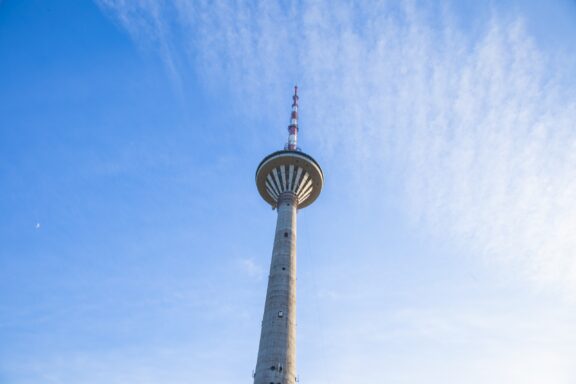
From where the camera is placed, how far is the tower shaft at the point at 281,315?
33.5 metres

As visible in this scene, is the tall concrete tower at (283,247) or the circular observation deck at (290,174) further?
the circular observation deck at (290,174)

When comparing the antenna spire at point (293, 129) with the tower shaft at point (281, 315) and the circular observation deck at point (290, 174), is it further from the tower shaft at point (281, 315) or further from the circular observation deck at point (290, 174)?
the tower shaft at point (281, 315)

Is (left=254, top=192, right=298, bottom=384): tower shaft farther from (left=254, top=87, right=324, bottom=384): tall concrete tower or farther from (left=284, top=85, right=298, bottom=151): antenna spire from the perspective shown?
(left=284, top=85, right=298, bottom=151): antenna spire

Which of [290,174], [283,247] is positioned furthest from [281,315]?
[290,174]

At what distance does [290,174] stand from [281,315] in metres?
16.6

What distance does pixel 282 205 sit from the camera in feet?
150

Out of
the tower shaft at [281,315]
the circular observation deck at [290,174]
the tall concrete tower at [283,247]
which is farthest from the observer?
the circular observation deck at [290,174]

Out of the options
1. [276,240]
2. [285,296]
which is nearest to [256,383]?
[285,296]

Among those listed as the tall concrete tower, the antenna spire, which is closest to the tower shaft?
the tall concrete tower

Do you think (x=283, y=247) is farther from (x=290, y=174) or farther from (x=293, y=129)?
(x=293, y=129)

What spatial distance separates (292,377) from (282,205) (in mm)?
17850

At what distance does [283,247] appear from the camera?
1633 inches

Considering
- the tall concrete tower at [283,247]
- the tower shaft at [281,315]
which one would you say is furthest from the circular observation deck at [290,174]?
the tower shaft at [281,315]

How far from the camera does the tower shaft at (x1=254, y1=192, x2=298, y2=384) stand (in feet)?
110
